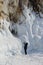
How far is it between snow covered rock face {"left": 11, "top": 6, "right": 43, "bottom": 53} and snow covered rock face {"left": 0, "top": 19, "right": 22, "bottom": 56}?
0.23 metres

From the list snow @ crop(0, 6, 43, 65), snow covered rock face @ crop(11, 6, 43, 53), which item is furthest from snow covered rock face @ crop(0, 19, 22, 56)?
snow covered rock face @ crop(11, 6, 43, 53)

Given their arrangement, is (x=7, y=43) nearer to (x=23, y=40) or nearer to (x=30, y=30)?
(x=23, y=40)

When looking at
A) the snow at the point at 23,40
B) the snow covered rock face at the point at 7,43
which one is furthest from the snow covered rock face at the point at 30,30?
the snow covered rock face at the point at 7,43

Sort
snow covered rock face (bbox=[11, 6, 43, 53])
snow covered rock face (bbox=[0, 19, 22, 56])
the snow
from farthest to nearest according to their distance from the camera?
1. snow covered rock face (bbox=[11, 6, 43, 53])
2. snow covered rock face (bbox=[0, 19, 22, 56])
3. the snow

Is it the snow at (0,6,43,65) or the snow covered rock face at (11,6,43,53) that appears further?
the snow covered rock face at (11,6,43,53)

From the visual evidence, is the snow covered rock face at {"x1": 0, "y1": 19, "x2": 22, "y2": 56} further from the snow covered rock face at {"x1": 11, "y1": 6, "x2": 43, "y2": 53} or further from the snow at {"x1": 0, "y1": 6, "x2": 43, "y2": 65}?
the snow covered rock face at {"x1": 11, "y1": 6, "x2": 43, "y2": 53}

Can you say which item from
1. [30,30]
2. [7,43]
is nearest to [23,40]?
[30,30]

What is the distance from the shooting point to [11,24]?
309 centimetres

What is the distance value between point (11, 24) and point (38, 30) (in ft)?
1.98

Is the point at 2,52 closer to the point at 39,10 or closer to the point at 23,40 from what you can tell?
the point at 23,40

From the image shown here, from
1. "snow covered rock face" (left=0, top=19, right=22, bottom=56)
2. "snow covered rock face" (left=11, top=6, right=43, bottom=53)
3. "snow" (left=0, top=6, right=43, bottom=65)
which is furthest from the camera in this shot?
"snow covered rock face" (left=11, top=6, right=43, bottom=53)

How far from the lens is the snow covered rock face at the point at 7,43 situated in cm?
243

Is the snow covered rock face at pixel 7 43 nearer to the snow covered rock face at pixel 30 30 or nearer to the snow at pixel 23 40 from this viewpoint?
the snow at pixel 23 40

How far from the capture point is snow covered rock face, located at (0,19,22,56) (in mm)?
2432
